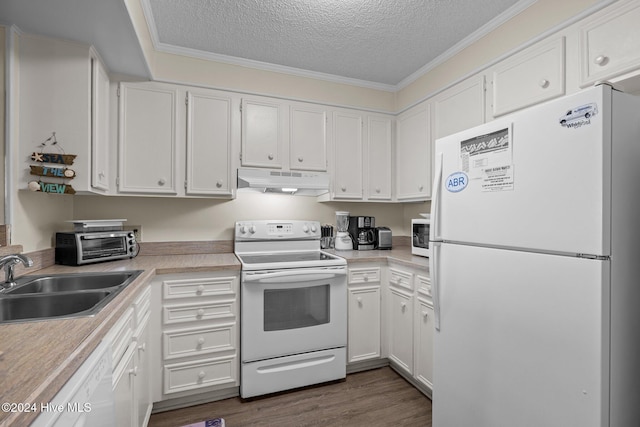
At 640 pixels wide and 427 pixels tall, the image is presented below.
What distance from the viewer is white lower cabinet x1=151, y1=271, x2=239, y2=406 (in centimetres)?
195

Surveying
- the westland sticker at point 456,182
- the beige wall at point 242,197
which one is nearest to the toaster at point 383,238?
the beige wall at point 242,197

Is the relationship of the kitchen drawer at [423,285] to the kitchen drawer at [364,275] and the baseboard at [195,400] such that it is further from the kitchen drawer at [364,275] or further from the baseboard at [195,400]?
the baseboard at [195,400]

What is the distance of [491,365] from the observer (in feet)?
4.41

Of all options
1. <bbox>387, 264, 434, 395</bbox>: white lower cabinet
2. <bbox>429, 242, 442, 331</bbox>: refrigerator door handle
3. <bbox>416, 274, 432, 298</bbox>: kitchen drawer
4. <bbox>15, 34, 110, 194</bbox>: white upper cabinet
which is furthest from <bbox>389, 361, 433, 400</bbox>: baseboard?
<bbox>15, 34, 110, 194</bbox>: white upper cabinet

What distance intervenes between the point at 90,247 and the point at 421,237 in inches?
90.4

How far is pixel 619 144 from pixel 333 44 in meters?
1.90

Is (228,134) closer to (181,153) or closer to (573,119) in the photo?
(181,153)

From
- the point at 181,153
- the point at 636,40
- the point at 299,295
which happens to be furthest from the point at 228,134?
the point at 636,40

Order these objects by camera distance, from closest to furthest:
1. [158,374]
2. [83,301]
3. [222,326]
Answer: [83,301], [158,374], [222,326]

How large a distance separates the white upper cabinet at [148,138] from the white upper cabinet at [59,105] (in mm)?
367

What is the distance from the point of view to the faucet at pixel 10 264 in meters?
1.20

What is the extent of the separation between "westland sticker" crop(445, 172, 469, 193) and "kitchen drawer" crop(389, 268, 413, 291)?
0.88 meters

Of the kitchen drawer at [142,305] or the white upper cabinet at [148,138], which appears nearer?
the kitchen drawer at [142,305]

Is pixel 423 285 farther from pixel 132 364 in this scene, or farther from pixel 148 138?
pixel 148 138
